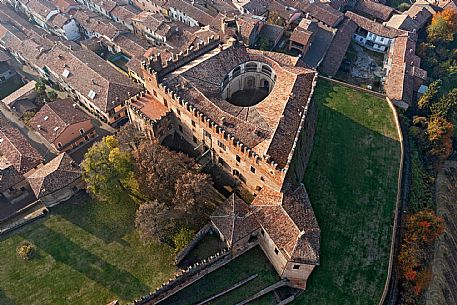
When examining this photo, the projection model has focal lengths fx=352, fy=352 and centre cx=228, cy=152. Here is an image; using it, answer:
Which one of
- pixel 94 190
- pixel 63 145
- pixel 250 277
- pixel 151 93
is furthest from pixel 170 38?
pixel 250 277

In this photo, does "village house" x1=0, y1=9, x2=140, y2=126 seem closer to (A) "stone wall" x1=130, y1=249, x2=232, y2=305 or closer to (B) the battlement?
(B) the battlement

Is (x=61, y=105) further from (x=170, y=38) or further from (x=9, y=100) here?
(x=170, y=38)

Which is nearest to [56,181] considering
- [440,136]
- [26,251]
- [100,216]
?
[100,216]

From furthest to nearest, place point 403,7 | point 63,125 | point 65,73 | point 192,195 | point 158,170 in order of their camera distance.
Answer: point 403,7 < point 65,73 < point 63,125 < point 158,170 < point 192,195

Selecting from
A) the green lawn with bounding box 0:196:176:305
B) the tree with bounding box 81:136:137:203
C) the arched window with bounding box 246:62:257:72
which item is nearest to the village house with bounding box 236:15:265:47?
the arched window with bounding box 246:62:257:72

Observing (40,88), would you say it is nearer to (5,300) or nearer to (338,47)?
(5,300)

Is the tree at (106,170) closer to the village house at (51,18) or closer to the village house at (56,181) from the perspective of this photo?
the village house at (56,181)
